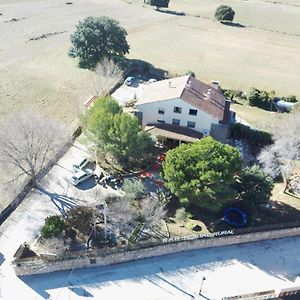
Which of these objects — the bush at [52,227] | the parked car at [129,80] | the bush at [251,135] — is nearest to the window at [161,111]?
the bush at [251,135]

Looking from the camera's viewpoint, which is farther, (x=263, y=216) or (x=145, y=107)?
(x=145, y=107)

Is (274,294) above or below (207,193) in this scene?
below

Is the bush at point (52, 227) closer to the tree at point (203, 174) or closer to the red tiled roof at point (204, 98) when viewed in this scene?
the tree at point (203, 174)

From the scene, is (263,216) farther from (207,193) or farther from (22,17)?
(22,17)

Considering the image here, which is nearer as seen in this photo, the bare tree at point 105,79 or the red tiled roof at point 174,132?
the red tiled roof at point 174,132

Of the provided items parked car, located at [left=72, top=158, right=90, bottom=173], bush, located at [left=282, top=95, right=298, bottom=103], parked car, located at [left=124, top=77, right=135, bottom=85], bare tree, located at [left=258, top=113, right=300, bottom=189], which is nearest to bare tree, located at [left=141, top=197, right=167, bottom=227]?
parked car, located at [left=72, top=158, right=90, bottom=173]

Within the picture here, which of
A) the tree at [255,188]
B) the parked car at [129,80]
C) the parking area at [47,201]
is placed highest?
the parked car at [129,80]

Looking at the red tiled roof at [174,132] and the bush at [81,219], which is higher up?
the red tiled roof at [174,132]

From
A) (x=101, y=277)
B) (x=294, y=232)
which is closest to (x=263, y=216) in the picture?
(x=294, y=232)
